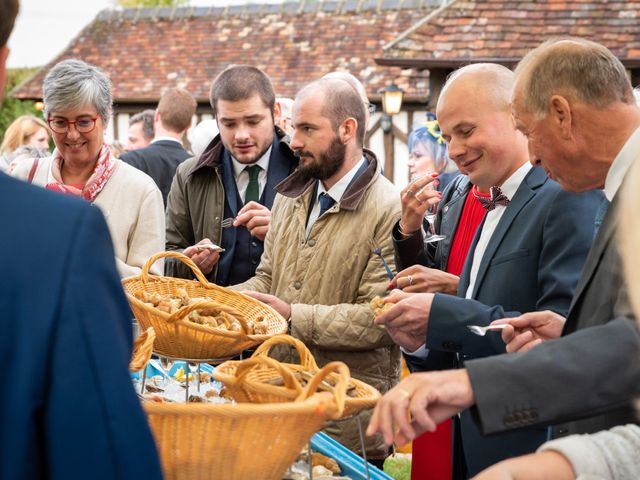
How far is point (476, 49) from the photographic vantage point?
1443 cm

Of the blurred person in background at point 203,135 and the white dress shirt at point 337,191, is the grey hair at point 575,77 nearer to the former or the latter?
the white dress shirt at point 337,191

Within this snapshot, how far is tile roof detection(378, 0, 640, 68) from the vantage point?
550 inches

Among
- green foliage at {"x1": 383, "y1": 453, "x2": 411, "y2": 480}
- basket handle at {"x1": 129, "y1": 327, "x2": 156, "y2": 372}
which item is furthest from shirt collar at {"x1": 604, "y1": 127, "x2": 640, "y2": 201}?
green foliage at {"x1": 383, "y1": 453, "x2": 411, "y2": 480}

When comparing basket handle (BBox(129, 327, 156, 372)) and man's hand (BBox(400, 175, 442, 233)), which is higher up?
man's hand (BBox(400, 175, 442, 233))

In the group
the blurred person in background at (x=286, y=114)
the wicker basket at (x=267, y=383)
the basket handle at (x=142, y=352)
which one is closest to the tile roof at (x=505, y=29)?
the blurred person in background at (x=286, y=114)

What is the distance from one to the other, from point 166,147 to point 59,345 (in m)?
5.20

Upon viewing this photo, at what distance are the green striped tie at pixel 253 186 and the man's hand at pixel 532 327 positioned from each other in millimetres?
2386

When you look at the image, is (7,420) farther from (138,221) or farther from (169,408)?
(138,221)

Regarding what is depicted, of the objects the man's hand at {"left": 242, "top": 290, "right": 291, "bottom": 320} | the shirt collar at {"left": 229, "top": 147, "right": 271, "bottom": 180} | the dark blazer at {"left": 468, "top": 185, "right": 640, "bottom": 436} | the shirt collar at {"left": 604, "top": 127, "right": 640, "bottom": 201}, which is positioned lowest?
the man's hand at {"left": 242, "top": 290, "right": 291, "bottom": 320}

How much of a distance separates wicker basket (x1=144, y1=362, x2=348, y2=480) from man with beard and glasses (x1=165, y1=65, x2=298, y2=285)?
249cm

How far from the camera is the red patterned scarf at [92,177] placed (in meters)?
3.97

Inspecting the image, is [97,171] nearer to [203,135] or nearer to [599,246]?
[203,135]

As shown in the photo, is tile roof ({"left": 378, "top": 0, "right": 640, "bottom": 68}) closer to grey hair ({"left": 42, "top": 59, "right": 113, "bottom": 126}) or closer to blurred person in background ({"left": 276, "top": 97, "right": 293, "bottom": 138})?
blurred person in background ({"left": 276, "top": 97, "right": 293, "bottom": 138})

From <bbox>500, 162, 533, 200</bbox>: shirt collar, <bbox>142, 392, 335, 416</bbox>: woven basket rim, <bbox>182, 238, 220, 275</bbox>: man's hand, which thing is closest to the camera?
<bbox>142, 392, 335, 416</bbox>: woven basket rim
